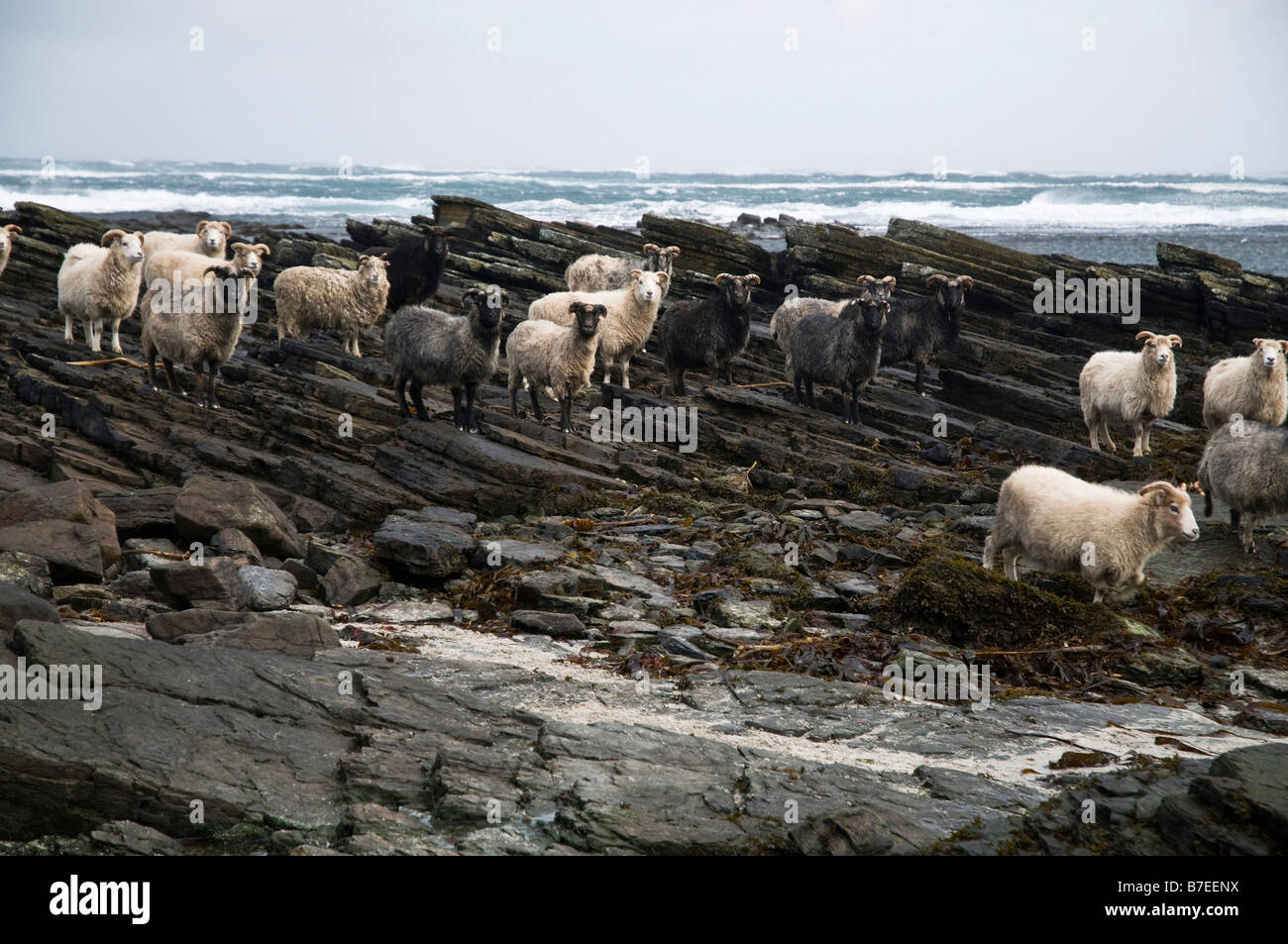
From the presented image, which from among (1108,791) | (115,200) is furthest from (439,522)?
(115,200)

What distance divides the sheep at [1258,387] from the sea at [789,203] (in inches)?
1398

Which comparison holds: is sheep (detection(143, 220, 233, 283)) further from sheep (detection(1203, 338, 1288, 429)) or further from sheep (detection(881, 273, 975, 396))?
sheep (detection(1203, 338, 1288, 429))

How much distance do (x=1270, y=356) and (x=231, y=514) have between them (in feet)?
47.5

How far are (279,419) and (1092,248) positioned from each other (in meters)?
52.9

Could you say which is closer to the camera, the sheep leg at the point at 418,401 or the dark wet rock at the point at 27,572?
the dark wet rock at the point at 27,572

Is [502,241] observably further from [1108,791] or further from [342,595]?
[1108,791]

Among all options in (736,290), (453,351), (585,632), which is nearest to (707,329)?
(736,290)

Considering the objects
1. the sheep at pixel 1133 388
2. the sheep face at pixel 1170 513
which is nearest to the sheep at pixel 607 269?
the sheep at pixel 1133 388

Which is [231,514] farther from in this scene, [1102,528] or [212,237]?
[212,237]

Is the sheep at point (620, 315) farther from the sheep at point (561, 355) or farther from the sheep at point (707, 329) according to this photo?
the sheep at point (561, 355)

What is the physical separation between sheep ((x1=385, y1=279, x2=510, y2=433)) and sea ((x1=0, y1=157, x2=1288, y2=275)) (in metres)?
41.9

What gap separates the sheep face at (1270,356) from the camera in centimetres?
1550

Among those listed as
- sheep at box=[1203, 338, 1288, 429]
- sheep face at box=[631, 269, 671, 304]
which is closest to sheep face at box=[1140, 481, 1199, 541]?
sheep at box=[1203, 338, 1288, 429]

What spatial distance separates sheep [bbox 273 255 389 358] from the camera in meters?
20.1
